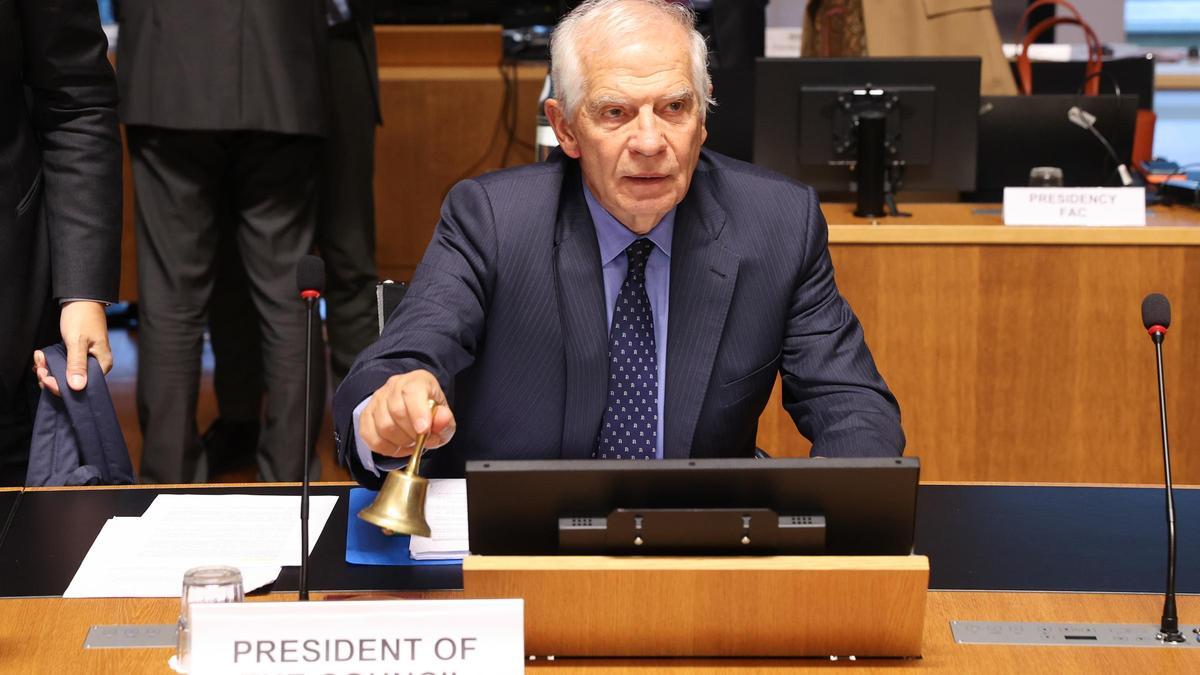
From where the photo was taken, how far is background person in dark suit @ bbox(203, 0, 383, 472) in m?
3.78

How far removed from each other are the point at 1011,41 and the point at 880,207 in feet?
13.4

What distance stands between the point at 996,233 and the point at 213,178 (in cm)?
188

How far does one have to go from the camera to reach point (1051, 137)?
13.1 ft

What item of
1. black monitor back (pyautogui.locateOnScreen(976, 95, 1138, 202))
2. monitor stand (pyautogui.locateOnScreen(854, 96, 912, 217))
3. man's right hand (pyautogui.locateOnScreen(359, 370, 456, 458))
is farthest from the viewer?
black monitor back (pyautogui.locateOnScreen(976, 95, 1138, 202))

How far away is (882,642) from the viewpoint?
54.6 inches

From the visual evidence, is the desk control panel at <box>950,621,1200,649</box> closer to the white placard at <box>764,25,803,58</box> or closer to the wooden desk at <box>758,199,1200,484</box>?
the wooden desk at <box>758,199,1200,484</box>

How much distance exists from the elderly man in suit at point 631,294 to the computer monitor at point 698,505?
21.9 inches

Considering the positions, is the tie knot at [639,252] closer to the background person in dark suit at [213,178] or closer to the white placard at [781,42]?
the background person in dark suit at [213,178]

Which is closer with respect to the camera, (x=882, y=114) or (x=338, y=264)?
(x=882, y=114)

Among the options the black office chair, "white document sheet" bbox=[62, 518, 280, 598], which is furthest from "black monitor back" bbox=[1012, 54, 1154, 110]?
"white document sheet" bbox=[62, 518, 280, 598]

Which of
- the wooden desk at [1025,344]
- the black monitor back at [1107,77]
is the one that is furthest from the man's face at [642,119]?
the black monitor back at [1107,77]

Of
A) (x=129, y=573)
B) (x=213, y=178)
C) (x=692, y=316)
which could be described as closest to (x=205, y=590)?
(x=129, y=573)

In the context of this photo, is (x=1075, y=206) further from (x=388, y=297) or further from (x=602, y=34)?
(x=388, y=297)

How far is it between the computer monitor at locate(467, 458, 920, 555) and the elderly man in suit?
1.82 ft
